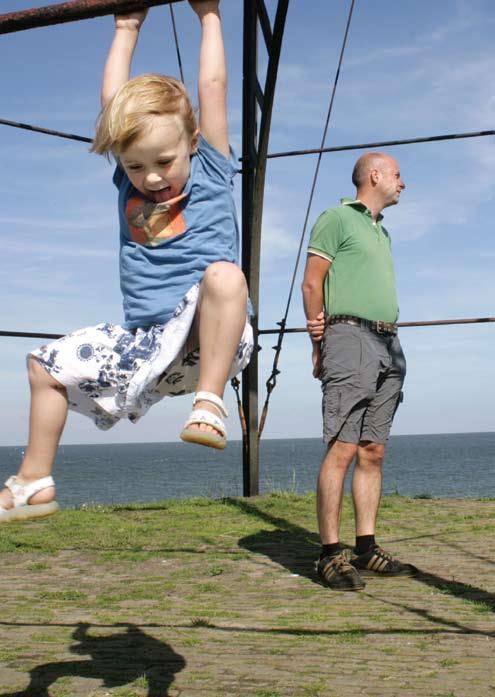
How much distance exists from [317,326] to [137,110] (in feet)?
8.03

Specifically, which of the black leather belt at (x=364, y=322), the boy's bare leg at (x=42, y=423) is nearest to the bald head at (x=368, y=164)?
the black leather belt at (x=364, y=322)

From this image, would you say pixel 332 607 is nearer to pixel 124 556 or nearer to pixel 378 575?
pixel 378 575

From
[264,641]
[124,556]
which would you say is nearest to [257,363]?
[124,556]

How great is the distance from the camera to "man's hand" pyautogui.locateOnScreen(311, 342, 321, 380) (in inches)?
183

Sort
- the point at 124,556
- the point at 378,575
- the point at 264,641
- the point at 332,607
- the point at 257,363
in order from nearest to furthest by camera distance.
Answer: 1. the point at 264,641
2. the point at 332,607
3. the point at 378,575
4. the point at 124,556
5. the point at 257,363

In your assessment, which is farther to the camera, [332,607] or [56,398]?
[332,607]

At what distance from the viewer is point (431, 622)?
12.7 ft

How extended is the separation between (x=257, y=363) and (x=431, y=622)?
3.60m

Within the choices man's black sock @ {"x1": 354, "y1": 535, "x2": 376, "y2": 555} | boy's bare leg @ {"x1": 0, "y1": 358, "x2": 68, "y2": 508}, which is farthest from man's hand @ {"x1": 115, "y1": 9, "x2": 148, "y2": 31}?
man's black sock @ {"x1": 354, "y1": 535, "x2": 376, "y2": 555}

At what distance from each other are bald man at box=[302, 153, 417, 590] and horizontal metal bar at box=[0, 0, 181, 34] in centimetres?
203

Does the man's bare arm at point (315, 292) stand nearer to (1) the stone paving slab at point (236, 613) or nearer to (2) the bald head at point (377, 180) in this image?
(2) the bald head at point (377, 180)

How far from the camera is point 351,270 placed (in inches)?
177

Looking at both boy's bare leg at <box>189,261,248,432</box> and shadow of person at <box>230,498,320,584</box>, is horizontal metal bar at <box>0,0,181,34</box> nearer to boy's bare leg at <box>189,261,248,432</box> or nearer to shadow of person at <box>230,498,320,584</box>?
boy's bare leg at <box>189,261,248,432</box>

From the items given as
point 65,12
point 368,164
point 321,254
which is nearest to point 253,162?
point 368,164
